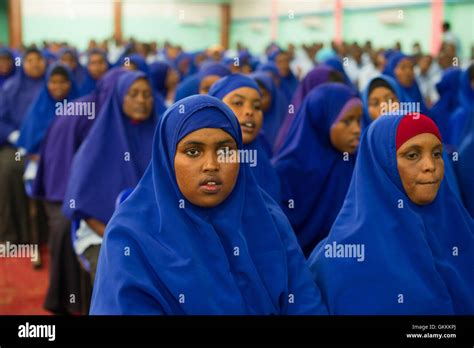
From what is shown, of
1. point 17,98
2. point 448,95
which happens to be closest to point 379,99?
point 448,95

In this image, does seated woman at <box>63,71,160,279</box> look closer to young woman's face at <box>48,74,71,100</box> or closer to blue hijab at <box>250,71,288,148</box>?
blue hijab at <box>250,71,288,148</box>

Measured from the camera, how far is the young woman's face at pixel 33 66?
5422mm

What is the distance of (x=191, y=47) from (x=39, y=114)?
41.5 feet

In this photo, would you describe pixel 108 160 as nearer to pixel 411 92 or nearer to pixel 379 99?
pixel 379 99

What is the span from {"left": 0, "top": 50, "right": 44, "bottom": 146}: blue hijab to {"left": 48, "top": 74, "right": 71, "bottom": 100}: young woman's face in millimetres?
594

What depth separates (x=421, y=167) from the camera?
1684 millimetres

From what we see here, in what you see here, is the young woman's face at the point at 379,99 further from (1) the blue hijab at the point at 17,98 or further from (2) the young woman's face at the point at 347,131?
(1) the blue hijab at the point at 17,98

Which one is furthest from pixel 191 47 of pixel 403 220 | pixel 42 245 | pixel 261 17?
pixel 403 220

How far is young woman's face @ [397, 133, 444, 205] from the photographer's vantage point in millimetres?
1677

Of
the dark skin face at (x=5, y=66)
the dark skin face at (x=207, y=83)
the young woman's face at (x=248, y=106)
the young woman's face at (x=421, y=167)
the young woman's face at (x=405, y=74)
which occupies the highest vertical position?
the dark skin face at (x=5, y=66)

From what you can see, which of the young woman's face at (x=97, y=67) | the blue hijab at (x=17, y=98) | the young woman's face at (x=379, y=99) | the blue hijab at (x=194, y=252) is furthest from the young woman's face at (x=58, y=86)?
the blue hijab at (x=194, y=252)

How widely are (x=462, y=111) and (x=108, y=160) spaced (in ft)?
8.00

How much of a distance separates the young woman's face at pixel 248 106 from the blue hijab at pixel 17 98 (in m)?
2.59
